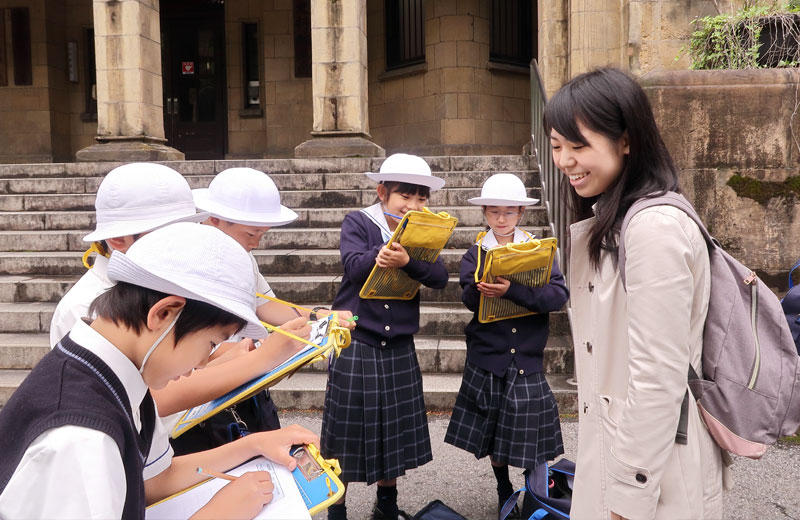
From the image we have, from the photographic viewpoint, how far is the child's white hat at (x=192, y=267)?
3.96 ft

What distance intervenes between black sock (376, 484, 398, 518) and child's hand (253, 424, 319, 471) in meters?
1.62

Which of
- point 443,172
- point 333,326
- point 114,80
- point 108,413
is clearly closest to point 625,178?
point 333,326

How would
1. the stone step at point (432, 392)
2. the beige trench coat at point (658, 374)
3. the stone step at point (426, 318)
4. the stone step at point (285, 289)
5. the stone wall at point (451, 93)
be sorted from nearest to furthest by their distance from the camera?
the beige trench coat at point (658, 374), the stone step at point (432, 392), the stone step at point (426, 318), the stone step at point (285, 289), the stone wall at point (451, 93)

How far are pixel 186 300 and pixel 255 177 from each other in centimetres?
143

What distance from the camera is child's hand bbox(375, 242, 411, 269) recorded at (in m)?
2.90

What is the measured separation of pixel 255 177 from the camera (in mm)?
2604

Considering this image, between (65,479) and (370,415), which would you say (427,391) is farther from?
(65,479)

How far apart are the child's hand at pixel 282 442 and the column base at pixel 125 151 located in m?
8.05

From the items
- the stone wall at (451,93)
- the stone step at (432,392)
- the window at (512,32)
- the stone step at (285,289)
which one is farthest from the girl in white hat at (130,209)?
the window at (512,32)

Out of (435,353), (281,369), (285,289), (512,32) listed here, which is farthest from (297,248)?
(512,32)

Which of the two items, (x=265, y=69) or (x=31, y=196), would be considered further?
(x=265, y=69)

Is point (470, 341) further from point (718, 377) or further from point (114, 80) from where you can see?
point (114, 80)

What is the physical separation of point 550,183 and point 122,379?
5.61m

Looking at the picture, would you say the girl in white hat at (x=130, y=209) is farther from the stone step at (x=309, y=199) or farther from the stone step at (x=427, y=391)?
the stone step at (x=309, y=199)
